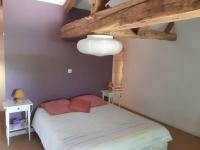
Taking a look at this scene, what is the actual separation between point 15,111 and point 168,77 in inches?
124

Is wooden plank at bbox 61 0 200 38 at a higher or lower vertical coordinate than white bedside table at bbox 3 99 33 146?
higher

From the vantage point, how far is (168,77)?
13.2ft

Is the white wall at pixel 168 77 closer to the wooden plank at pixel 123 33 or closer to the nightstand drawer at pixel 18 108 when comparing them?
the wooden plank at pixel 123 33

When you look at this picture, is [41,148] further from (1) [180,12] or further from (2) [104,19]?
(1) [180,12]

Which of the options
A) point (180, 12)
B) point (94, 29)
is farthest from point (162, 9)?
point (94, 29)

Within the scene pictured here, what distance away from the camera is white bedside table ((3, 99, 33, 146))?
2.90 m

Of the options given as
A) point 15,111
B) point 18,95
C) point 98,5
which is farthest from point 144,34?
point 15,111

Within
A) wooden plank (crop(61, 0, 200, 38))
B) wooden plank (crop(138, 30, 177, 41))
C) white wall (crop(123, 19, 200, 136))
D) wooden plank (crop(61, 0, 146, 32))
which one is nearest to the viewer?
wooden plank (crop(61, 0, 200, 38))

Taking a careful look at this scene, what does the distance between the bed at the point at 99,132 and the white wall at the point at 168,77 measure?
130 cm

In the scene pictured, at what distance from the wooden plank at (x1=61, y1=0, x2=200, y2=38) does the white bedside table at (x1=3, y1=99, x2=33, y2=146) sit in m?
Result: 1.52

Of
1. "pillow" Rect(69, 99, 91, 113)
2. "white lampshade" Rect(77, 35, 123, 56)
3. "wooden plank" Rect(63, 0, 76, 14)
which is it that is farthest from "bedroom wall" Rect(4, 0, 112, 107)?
"white lampshade" Rect(77, 35, 123, 56)

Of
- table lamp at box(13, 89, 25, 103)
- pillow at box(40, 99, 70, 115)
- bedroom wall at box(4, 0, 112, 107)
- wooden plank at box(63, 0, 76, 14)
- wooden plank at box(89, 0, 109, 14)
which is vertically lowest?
pillow at box(40, 99, 70, 115)

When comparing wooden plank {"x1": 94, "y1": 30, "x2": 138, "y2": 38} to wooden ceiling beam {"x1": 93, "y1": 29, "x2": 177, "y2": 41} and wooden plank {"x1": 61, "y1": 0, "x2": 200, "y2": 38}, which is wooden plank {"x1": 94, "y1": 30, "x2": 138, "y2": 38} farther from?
wooden plank {"x1": 61, "y1": 0, "x2": 200, "y2": 38}

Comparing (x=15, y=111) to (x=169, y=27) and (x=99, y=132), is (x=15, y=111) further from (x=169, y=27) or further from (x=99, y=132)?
(x=169, y=27)
